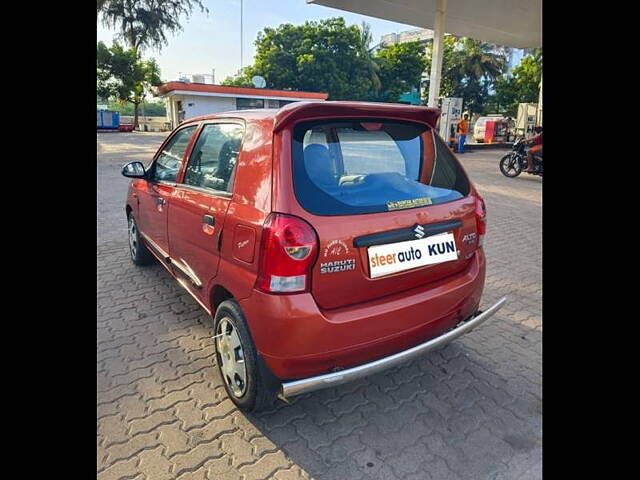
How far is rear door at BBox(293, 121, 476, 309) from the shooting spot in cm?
207

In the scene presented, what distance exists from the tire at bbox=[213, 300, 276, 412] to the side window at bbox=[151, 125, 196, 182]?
1401 mm

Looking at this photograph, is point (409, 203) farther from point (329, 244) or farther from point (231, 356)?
point (231, 356)

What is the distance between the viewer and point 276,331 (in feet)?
6.67

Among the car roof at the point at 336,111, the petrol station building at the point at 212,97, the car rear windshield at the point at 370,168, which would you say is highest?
the petrol station building at the point at 212,97

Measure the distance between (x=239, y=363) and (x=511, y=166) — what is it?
12140 millimetres

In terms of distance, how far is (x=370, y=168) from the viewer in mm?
2531

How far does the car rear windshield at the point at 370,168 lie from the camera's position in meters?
2.14

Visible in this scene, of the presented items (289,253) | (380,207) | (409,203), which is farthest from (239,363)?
(409,203)

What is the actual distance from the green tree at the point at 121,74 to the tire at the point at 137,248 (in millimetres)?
34218

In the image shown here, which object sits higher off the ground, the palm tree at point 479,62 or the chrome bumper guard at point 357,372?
the palm tree at point 479,62

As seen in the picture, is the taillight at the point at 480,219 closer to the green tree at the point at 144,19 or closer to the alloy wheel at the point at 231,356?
A: the alloy wheel at the point at 231,356

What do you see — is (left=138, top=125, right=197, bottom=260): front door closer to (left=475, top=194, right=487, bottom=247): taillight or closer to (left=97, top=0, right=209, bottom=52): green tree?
(left=475, top=194, right=487, bottom=247): taillight

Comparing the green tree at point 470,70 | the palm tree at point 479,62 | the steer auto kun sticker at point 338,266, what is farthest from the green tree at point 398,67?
the steer auto kun sticker at point 338,266
